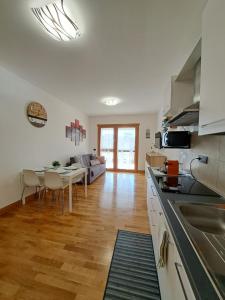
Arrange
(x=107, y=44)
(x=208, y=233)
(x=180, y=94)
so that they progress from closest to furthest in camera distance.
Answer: (x=208, y=233), (x=180, y=94), (x=107, y=44)

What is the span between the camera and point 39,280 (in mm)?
1388

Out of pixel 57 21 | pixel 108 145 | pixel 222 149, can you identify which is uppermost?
pixel 57 21

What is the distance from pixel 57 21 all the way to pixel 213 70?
4.88 feet

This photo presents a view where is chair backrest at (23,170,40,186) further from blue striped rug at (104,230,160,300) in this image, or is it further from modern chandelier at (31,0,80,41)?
modern chandelier at (31,0,80,41)

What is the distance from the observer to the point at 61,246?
183 cm

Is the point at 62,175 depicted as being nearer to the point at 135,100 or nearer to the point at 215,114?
the point at 215,114

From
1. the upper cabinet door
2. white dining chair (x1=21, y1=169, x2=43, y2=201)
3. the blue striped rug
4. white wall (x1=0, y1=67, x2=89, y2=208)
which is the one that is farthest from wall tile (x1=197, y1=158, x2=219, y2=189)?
white wall (x1=0, y1=67, x2=89, y2=208)

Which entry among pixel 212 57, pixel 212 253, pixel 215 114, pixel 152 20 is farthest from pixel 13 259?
pixel 152 20

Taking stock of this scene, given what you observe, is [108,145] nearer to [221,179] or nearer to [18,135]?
[18,135]

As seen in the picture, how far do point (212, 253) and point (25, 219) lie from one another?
8.71 feet

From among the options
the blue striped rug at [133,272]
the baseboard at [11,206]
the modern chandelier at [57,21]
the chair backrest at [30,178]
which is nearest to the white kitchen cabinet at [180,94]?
the modern chandelier at [57,21]

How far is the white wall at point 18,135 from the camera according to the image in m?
2.65

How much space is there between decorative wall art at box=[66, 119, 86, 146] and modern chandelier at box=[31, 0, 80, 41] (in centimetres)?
341

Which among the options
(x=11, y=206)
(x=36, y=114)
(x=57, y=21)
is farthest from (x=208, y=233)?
(x=36, y=114)
